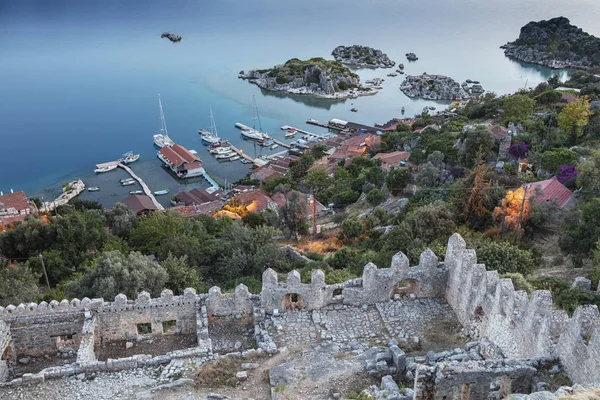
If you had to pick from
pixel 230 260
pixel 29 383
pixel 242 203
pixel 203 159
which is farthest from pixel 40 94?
pixel 29 383

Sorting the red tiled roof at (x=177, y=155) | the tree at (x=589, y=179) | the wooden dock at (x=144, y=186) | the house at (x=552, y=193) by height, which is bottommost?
the wooden dock at (x=144, y=186)

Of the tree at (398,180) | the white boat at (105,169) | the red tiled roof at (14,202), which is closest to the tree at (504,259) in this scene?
the tree at (398,180)

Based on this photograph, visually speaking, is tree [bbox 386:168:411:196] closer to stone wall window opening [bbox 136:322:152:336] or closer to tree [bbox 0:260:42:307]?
tree [bbox 0:260:42:307]

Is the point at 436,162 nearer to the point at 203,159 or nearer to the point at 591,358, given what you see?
the point at 591,358

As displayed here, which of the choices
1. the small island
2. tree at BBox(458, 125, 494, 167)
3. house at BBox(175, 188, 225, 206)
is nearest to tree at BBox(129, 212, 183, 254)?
tree at BBox(458, 125, 494, 167)

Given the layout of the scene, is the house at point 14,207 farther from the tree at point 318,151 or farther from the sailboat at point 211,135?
the tree at point 318,151

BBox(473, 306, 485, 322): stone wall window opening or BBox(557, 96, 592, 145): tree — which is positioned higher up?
BBox(557, 96, 592, 145): tree

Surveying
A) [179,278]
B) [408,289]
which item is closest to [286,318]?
[408,289]
